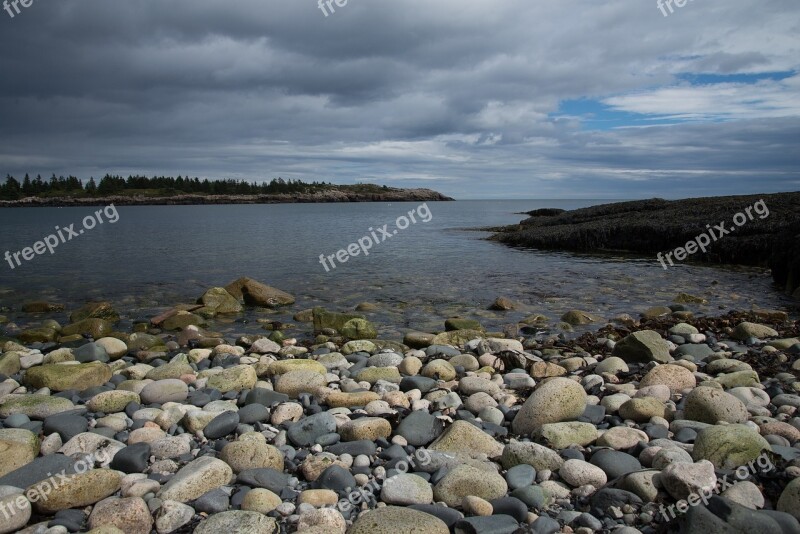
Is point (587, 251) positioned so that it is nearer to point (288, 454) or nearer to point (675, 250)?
point (675, 250)

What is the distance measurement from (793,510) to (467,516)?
2572 mm

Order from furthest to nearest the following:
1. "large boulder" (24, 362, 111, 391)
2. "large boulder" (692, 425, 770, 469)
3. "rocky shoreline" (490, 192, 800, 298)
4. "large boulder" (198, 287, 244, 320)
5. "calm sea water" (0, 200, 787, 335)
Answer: "rocky shoreline" (490, 192, 800, 298) < "calm sea water" (0, 200, 787, 335) < "large boulder" (198, 287, 244, 320) < "large boulder" (24, 362, 111, 391) < "large boulder" (692, 425, 770, 469)

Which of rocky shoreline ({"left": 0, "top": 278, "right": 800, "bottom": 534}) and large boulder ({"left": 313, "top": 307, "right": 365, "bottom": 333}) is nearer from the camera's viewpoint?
rocky shoreline ({"left": 0, "top": 278, "right": 800, "bottom": 534})

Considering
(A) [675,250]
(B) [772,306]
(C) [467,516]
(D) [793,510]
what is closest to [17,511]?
(C) [467,516]

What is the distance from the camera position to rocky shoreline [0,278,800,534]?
4.47 m

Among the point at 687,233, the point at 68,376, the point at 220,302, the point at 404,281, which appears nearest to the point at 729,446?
the point at 68,376
